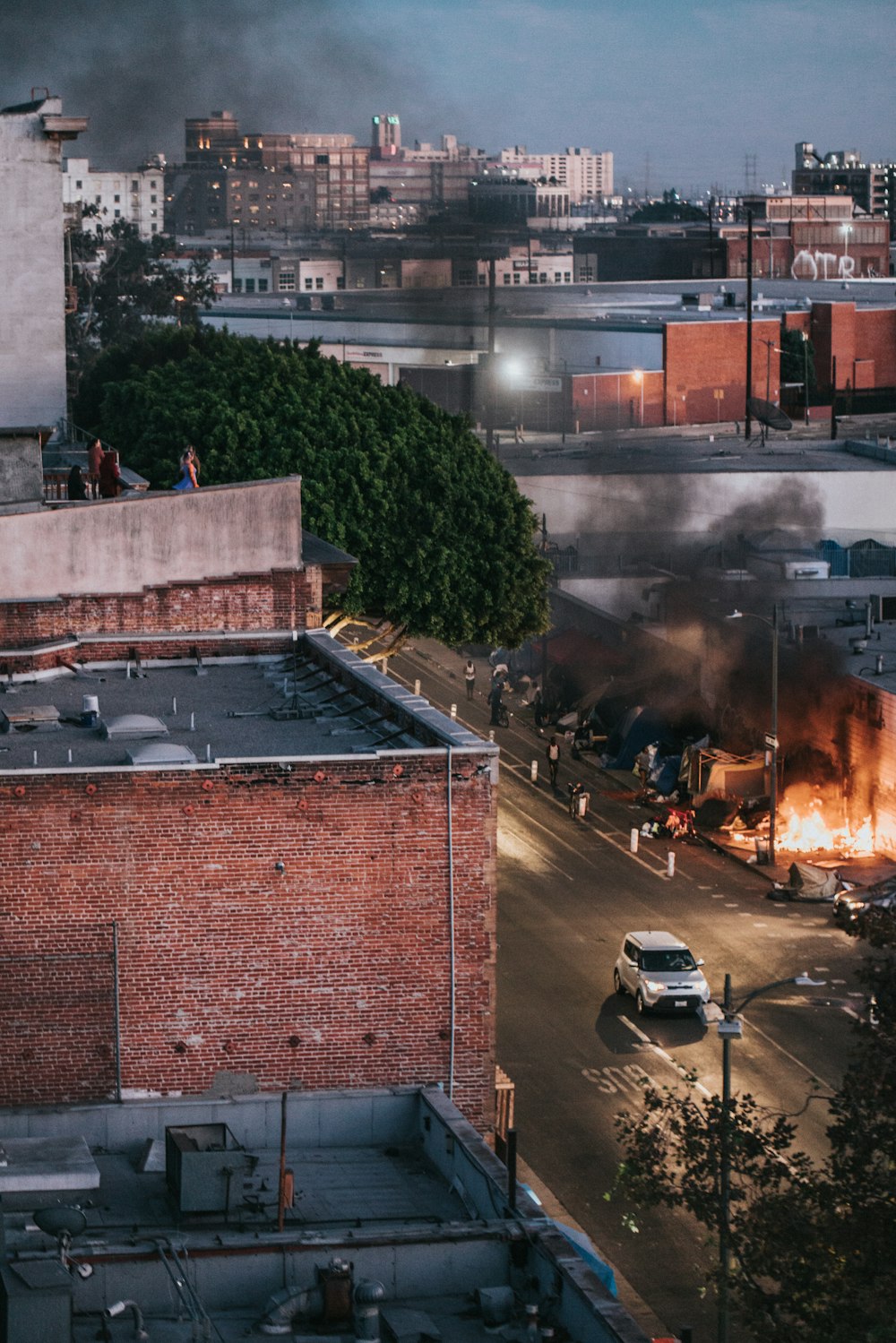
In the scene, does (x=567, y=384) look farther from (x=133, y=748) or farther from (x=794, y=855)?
(x=133, y=748)

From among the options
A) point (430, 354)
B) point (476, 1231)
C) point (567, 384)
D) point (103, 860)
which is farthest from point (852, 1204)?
point (430, 354)

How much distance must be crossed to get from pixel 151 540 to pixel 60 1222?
14169 mm

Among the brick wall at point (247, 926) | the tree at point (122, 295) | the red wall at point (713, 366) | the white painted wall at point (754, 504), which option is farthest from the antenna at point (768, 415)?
the brick wall at point (247, 926)

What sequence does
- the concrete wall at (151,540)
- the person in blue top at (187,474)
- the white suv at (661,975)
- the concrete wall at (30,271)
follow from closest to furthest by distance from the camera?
the concrete wall at (151,540) < the person in blue top at (187,474) < the white suv at (661,975) < the concrete wall at (30,271)

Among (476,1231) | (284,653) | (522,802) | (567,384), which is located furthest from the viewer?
(567,384)

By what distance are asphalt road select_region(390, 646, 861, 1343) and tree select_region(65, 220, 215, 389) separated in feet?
204

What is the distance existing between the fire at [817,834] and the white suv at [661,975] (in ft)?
32.0

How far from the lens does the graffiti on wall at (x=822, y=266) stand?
154250 millimetres

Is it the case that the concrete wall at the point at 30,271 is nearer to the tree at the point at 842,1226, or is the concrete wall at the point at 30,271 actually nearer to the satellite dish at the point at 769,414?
the tree at the point at 842,1226

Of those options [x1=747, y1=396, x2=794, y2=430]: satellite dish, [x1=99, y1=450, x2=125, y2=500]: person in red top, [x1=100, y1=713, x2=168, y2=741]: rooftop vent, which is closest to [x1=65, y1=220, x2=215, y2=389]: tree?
[x1=747, y1=396, x2=794, y2=430]: satellite dish

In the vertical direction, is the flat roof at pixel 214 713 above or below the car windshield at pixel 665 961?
above

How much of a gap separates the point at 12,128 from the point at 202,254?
346 feet

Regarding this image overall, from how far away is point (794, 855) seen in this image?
46.5 meters

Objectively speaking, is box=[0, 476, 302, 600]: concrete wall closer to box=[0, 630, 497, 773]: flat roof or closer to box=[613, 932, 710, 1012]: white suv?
box=[0, 630, 497, 773]: flat roof
